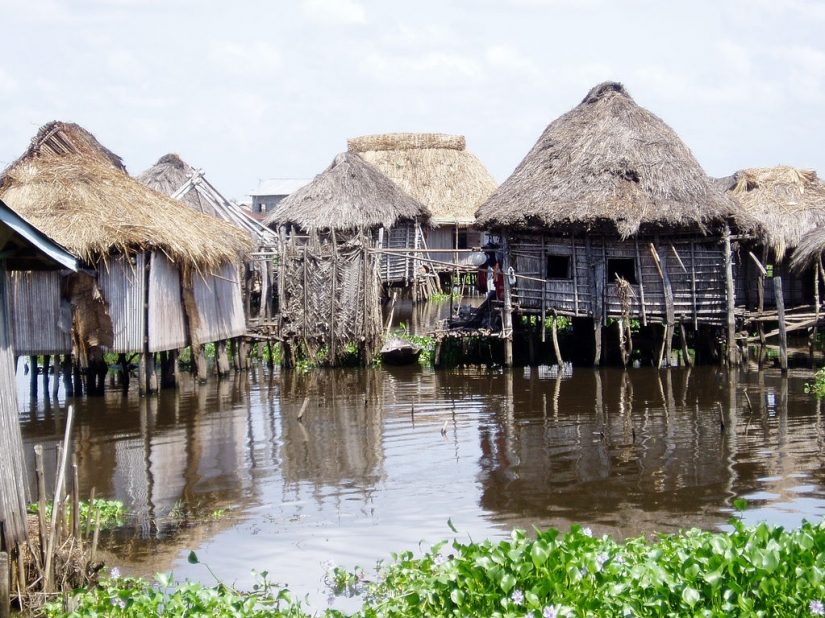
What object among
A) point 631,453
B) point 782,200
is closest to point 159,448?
point 631,453

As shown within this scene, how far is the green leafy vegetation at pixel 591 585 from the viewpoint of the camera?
17.9 ft

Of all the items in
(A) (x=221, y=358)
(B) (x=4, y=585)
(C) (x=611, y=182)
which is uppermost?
(C) (x=611, y=182)

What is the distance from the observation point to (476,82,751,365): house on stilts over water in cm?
1730

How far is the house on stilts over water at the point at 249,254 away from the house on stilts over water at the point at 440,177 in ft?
31.8

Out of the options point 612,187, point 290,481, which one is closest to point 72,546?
point 290,481

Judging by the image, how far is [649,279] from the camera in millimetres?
17812

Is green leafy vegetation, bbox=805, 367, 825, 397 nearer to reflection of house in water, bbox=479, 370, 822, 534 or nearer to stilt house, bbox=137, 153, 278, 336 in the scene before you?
reflection of house in water, bbox=479, 370, 822, 534

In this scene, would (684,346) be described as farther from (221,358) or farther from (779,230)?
(221,358)

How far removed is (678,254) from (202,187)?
10.8m

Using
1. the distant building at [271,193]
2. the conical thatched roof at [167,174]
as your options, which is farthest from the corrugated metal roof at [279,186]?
the conical thatched roof at [167,174]

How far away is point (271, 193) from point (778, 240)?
1521 inches

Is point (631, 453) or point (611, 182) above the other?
point (611, 182)

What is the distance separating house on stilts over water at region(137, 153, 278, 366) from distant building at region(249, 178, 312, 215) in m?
28.0

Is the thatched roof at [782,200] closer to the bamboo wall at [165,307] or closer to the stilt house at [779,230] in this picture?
the stilt house at [779,230]
